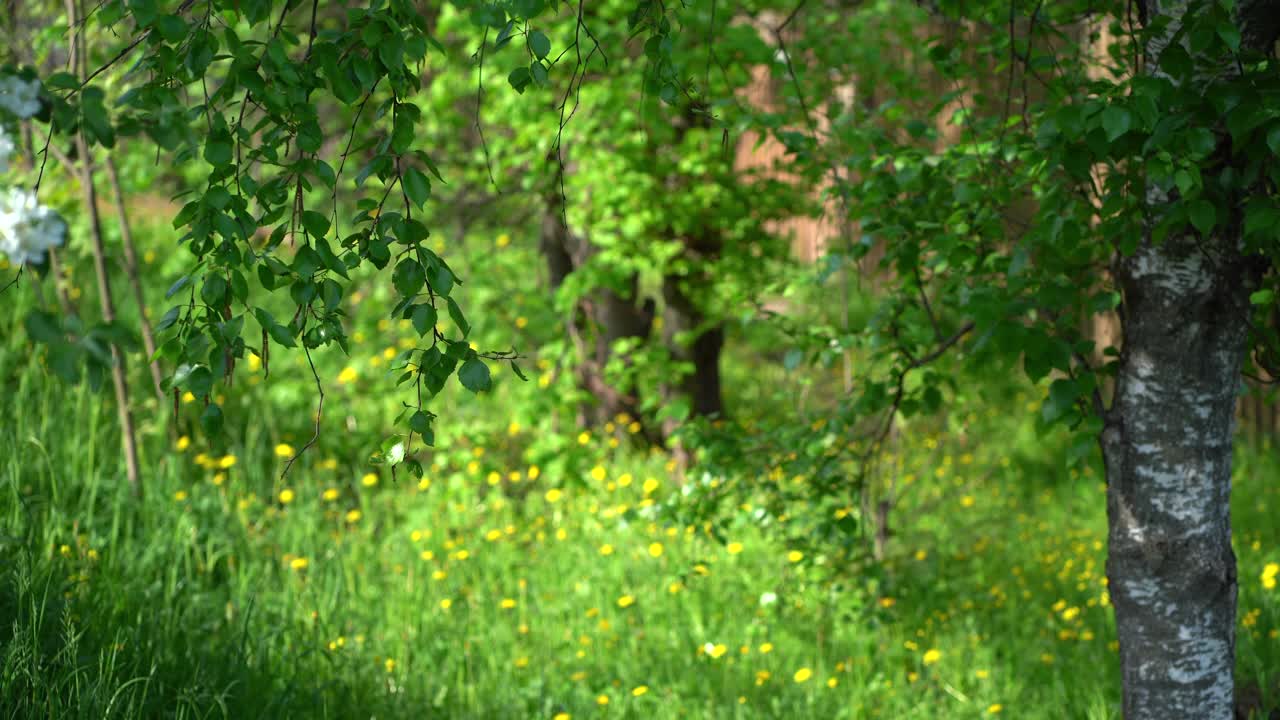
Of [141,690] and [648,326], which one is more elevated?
[648,326]

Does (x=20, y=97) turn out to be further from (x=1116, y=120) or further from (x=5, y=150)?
(x=1116, y=120)

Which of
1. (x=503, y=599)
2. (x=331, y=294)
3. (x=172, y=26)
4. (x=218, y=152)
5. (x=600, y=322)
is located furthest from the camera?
(x=600, y=322)

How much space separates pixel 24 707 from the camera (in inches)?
85.2

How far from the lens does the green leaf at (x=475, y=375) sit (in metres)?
1.45

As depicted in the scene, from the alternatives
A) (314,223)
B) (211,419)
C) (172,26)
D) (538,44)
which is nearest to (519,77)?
(538,44)

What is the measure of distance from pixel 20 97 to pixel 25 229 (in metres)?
0.13

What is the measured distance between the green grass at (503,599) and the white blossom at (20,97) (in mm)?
1348

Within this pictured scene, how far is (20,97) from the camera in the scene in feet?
3.49

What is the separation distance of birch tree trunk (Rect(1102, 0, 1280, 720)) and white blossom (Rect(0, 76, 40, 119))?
1.92m

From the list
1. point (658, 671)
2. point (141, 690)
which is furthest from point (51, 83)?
point (658, 671)

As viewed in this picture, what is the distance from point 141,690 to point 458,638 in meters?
1.30

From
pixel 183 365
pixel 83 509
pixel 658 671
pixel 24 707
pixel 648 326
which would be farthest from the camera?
pixel 648 326

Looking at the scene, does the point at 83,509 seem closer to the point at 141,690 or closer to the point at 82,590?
the point at 82,590

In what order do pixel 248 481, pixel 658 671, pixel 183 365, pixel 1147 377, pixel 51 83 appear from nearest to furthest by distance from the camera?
pixel 51 83, pixel 183 365, pixel 1147 377, pixel 658 671, pixel 248 481
